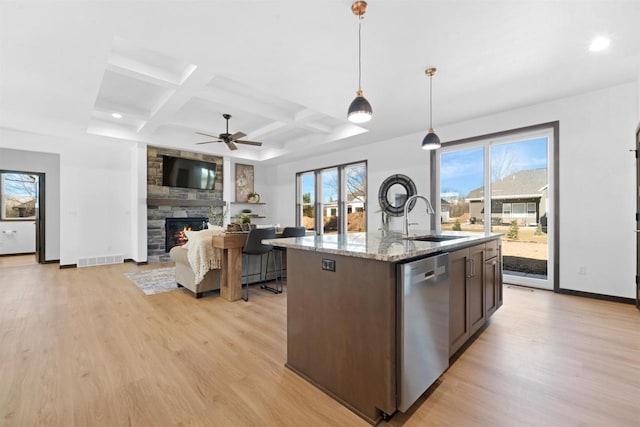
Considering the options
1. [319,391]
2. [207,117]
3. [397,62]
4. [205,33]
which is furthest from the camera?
[207,117]

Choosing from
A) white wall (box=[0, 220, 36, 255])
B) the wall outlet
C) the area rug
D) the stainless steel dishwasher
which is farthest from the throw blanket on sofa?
white wall (box=[0, 220, 36, 255])

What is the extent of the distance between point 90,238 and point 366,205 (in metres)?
6.01

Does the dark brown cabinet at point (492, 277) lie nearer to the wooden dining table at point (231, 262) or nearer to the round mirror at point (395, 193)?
the round mirror at point (395, 193)

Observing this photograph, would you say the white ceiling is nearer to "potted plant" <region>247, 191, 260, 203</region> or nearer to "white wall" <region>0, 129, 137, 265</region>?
"white wall" <region>0, 129, 137, 265</region>

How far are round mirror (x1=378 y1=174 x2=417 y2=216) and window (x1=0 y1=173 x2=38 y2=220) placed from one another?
8.62 m

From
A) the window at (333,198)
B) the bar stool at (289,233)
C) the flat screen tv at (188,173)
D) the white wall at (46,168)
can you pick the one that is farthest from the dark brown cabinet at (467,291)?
the white wall at (46,168)

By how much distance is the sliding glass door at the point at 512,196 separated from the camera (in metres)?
4.08

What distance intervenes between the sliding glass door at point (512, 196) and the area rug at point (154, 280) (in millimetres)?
4856

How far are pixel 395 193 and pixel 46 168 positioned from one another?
745cm

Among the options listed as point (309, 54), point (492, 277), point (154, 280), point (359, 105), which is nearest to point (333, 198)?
point (154, 280)

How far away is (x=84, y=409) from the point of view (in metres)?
1.59

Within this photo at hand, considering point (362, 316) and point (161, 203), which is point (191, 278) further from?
point (161, 203)

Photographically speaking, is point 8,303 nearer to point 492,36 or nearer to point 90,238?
point 90,238

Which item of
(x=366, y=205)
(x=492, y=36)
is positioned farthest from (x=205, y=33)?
(x=366, y=205)
